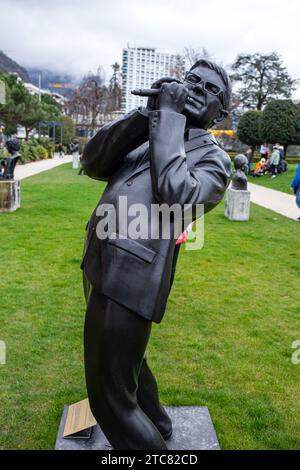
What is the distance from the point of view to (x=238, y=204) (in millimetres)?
10453

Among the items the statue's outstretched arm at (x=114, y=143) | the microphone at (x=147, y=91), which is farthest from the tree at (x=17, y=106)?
the microphone at (x=147, y=91)

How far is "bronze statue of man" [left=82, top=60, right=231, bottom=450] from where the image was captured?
5.56 ft

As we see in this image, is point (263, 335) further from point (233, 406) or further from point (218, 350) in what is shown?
point (233, 406)

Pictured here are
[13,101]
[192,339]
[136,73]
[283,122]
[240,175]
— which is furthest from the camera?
[13,101]

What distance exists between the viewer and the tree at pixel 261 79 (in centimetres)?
4084

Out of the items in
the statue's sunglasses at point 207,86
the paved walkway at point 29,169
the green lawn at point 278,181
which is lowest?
the paved walkway at point 29,169

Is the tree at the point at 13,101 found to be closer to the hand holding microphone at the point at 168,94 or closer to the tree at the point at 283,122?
the tree at the point at 283,122

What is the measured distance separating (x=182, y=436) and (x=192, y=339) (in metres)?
1.67

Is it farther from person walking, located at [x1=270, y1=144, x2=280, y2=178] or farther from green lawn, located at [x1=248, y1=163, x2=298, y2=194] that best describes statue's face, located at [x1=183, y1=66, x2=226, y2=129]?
person walking, located at [x1=270, y1=144, x2=280, y2=178]

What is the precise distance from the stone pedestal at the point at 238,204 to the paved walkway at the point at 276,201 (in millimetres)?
1548

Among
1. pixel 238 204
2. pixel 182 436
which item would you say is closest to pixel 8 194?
pixel 238 204

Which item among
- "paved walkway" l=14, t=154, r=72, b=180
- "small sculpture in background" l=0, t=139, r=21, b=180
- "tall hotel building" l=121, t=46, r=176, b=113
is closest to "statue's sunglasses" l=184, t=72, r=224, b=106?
"tall hotel building" l=121, t=46, r=176, b=113

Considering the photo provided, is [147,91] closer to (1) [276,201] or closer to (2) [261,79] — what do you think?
(1) [276,201]

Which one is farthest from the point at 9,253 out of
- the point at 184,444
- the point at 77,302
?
the point at 184,444
